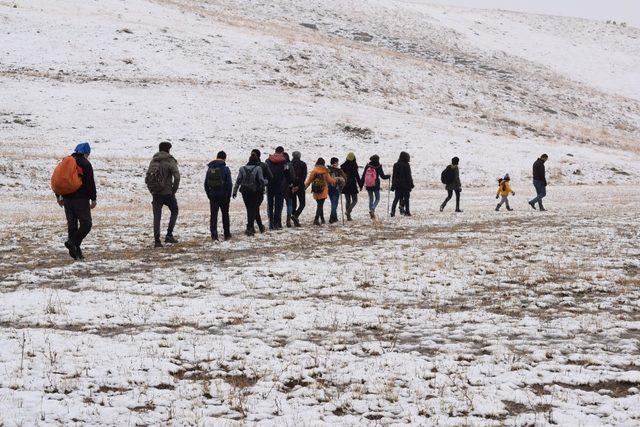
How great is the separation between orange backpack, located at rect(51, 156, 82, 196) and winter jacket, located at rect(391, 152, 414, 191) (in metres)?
12.4

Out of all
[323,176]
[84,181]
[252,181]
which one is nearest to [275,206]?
[323,176]

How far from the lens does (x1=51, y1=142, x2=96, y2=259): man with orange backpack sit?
14.3 meters

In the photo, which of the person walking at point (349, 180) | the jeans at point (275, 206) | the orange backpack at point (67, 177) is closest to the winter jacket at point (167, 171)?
the orange backpack at point (67, 177)

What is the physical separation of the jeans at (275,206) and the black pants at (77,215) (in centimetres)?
654

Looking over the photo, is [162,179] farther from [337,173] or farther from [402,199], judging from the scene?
[402,199]

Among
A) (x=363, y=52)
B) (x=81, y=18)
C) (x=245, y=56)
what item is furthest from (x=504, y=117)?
(x=81, y=18)

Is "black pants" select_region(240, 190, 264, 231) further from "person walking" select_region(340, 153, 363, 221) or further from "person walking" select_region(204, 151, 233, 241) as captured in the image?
"person walking" select_region(340, 153, 363, 221)

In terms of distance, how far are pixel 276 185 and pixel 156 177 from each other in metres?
4.38

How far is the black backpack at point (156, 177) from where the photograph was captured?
54.7 feet

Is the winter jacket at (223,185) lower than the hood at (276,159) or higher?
lower

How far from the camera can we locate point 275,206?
20.5m

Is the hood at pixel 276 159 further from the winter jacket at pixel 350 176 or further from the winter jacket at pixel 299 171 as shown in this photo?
the winter jacket at pixel 350 176

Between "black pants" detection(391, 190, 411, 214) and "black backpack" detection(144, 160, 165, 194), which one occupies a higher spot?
"black backpack" detection(144, 160, 165, 194)

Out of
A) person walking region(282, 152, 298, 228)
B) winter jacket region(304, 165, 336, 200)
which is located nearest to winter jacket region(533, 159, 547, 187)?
winter jacket region(304, 165, 336, 200)
